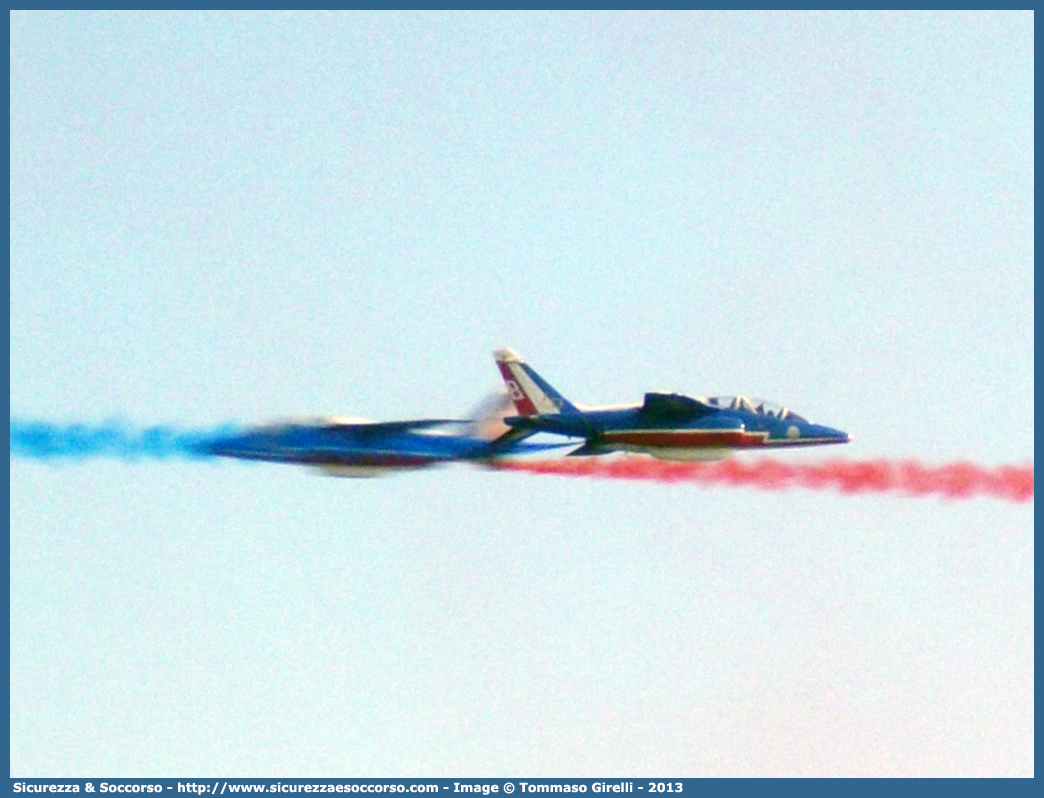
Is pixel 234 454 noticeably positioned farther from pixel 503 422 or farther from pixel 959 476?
pixel 959 476

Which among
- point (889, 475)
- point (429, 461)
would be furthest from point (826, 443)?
point (429, 461)
